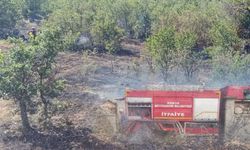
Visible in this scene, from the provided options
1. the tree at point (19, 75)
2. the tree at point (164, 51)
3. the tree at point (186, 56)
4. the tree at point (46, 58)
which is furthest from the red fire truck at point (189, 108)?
the tree at point (164, 51)

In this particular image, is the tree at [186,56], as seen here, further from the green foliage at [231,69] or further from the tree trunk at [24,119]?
the tree trunk at [24,119]

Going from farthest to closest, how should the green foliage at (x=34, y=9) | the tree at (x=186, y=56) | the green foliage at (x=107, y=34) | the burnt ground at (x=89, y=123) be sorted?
the green foliage at (x=34, y=9) < the green foliage at (x=107, y=34) < the tree at (x=186, y=56) < the burnt ground at (x=89, y=123)

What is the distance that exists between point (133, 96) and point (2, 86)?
5.49 m

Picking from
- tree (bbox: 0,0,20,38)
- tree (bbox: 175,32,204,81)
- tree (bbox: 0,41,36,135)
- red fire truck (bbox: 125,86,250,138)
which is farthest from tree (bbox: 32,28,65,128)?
tree (bbox: 0,0,20,38)

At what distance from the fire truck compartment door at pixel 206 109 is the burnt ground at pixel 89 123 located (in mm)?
992

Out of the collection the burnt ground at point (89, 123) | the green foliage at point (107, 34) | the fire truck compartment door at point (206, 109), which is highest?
the green foliage at point (107, 34)

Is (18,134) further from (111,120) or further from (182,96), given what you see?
(182,96)

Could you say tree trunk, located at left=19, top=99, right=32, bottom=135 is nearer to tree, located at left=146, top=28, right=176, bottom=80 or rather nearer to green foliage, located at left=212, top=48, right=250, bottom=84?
tree, located at left=146, top=28, right=176, bottom=80

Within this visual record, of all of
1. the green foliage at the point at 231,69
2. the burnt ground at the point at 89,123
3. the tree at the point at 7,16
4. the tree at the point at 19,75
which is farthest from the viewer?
the tree at the point at 7,16

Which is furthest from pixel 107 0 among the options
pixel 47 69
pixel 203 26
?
pixel 47 69

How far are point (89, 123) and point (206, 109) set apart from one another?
5.41m

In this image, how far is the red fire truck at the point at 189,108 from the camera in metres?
16.8

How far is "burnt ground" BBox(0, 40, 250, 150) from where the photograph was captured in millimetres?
17297

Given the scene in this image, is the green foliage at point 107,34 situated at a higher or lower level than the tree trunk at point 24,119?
higher
